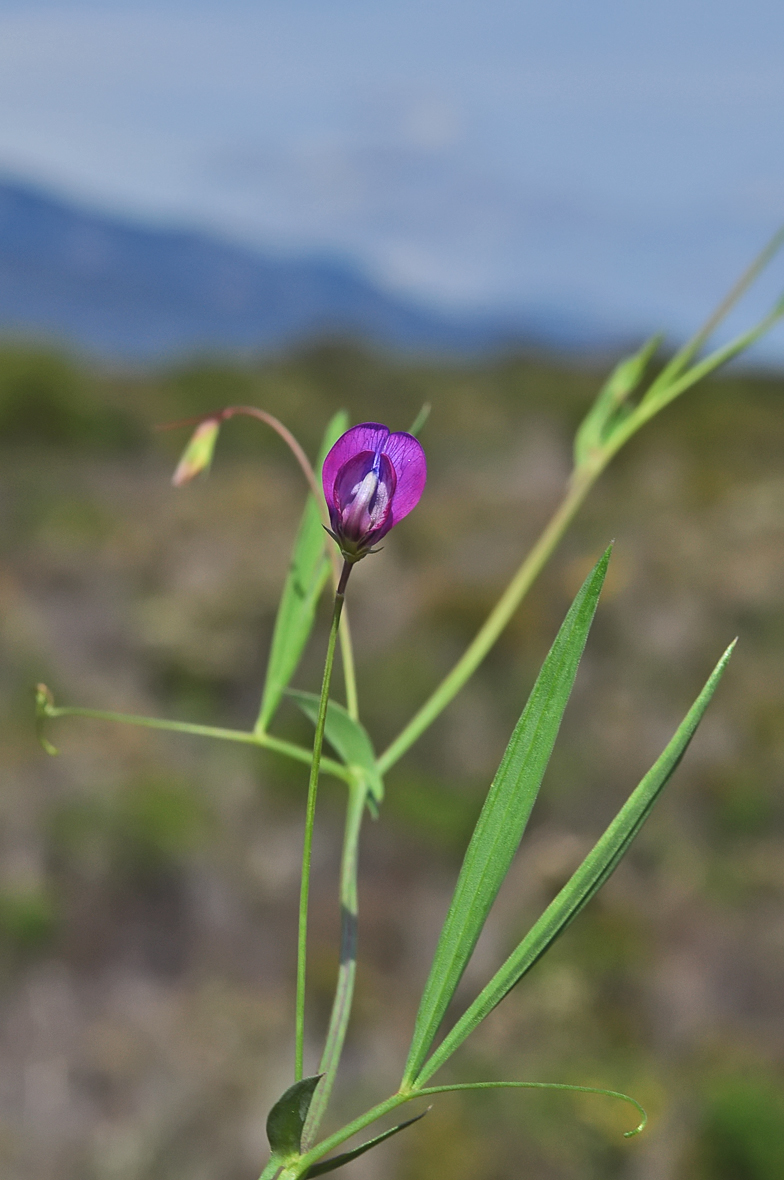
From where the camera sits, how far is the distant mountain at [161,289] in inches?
3976

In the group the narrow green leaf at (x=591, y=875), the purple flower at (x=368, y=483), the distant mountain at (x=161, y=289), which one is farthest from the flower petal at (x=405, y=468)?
the distant mountain at (x=161, y=289)

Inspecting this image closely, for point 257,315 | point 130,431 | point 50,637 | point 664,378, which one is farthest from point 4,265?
point 664,378

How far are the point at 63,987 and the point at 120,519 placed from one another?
8.77 m

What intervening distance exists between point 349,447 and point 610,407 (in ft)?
1.71

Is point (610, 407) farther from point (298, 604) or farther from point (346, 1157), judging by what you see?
point (346, 1157)

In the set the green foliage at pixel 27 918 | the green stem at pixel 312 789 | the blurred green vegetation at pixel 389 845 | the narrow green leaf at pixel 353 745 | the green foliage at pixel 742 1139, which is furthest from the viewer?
the green foliage at pixel 27 918

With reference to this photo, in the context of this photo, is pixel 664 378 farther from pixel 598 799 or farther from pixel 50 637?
pixel 50 637

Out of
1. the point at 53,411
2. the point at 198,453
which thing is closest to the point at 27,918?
the point at 198,453

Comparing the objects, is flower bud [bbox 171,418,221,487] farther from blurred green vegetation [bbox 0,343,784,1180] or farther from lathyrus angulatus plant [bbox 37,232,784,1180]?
blurred green vegetation [bbox 0,343,784,1180]

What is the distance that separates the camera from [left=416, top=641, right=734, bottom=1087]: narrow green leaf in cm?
46

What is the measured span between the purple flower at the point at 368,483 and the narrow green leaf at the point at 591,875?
15 centimetres

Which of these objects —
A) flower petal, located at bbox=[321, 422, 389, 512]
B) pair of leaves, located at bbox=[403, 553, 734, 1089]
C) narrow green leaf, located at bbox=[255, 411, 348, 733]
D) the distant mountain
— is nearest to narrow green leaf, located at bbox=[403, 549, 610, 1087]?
pair of leaves, located at bbox=[403, 553, 734, 1089]

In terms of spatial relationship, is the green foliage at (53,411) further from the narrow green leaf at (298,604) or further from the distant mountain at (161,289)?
the distant mountain at (161,289)

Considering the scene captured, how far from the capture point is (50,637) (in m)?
9.82
